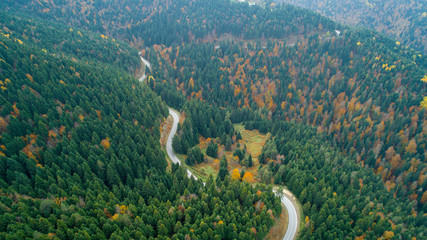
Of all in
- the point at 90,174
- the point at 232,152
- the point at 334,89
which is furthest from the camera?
the point at 334,89

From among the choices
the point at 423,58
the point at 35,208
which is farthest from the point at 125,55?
the point at 423,58

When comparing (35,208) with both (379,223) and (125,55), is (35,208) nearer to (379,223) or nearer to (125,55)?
(379,223)

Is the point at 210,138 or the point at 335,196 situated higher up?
the point at 335,196

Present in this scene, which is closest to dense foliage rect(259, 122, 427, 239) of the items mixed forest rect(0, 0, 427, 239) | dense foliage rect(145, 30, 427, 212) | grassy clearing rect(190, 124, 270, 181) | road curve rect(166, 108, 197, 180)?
mixed forest rect(0, 0, 427, 239)

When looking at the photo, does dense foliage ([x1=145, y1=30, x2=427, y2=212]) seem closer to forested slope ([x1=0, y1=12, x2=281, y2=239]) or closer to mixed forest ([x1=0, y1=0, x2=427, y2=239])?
mixed forest ([x1=0, y1=0, x2=427, y2=239])

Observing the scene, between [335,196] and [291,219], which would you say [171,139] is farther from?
[335,196]

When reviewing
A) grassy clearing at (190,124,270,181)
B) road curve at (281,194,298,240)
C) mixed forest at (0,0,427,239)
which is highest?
mixed forest at (0,0,427,239)

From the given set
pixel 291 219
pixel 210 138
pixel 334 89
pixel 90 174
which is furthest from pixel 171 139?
pixel 334 89
